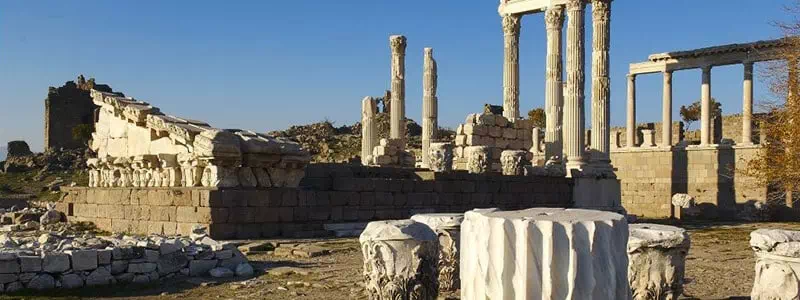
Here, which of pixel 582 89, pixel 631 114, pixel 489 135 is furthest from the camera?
pixel 631 114

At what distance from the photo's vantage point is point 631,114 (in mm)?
35875

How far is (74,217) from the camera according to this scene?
19.1 meters

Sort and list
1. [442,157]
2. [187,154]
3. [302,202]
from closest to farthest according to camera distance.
Result: [187,154] → [302,202] → [442,157]

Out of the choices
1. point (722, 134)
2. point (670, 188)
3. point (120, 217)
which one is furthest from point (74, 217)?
point (722, 134)

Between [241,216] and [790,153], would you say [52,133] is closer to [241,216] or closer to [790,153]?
[241,216]

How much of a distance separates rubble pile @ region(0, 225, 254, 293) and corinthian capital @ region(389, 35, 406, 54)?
20.2 meters

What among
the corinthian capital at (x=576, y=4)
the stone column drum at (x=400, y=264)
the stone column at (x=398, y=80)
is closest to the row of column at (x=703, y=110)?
the corinthian capital at (x=576, y=4)

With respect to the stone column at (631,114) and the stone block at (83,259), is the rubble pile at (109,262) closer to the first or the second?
the stone block at (83,259)

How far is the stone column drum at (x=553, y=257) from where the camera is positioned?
5.48 meters

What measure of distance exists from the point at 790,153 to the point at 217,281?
1381 cm

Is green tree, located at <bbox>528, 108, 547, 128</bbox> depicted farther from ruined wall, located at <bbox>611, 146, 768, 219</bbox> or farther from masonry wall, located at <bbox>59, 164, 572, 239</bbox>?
masonry wall, located at <bbox>59, 164, 572, 239</bbox>

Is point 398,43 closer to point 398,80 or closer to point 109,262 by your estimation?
point 398,80

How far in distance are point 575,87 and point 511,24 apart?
550cm

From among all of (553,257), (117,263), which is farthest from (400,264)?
(117,263)
